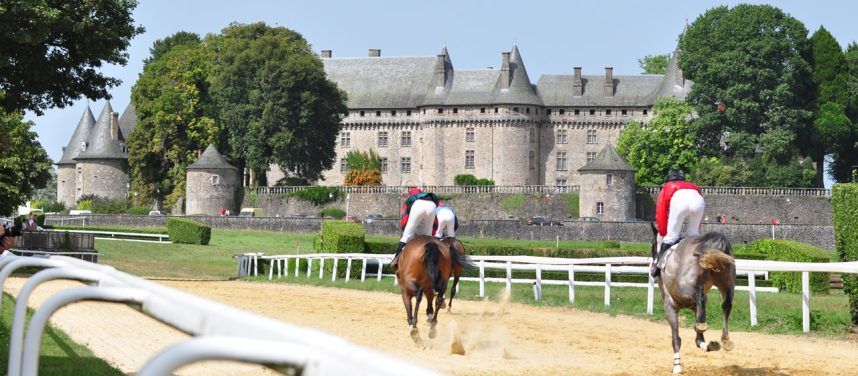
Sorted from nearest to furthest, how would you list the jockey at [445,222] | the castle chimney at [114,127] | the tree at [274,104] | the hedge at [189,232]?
the jockey at [445,222]
the hedge at [189,232]
the tree at [274,104]
the castle chimney at [114,127]

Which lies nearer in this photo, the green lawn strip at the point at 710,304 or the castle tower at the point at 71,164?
the green lawn strip at the point at 710,304

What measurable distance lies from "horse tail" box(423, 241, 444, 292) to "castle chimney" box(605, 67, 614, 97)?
299 ft

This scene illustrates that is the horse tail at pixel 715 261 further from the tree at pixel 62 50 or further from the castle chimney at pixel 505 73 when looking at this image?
the castle chimney at pixel 505 73

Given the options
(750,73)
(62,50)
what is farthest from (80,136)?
(62,50)

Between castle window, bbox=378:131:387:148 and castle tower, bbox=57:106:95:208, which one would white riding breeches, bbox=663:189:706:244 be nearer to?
castle window, bbox=378:131:387:148

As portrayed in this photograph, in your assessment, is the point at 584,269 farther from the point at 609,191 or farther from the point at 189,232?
the point at 609,191

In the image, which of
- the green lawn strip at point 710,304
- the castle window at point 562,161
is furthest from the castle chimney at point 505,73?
the green lawn strip at point 710,304

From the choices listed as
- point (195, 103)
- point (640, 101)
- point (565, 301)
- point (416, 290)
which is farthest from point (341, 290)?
point (640, 101)

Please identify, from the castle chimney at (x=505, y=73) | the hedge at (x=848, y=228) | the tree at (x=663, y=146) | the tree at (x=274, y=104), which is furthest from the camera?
the castle chimney at (x=505, y=73)

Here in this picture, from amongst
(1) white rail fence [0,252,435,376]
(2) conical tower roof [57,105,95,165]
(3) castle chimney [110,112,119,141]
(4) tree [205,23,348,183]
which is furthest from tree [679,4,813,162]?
Answer: (1) white rail fence [0,252,435,376]

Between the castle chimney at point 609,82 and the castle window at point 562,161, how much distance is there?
577 cm

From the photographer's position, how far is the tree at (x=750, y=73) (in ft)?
269

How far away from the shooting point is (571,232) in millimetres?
72062

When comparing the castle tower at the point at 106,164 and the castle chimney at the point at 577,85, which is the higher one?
the castle chimney at the point at 577,85
